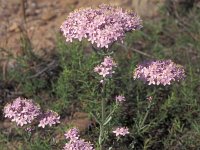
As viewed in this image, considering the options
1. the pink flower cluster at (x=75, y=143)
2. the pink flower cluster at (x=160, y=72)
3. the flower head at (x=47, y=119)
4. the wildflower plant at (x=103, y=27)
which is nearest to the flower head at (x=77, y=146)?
the pink flower cluster at (x=75, y=143)

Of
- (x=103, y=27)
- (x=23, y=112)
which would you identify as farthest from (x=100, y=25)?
(x=23, y=112)

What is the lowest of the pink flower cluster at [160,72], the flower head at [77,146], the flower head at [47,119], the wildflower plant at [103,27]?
the flower head at [77,146]

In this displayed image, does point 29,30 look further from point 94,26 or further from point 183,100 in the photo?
point 94,26

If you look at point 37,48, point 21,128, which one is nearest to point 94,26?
point 21,128

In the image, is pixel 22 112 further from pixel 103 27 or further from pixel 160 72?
pixel 160 72

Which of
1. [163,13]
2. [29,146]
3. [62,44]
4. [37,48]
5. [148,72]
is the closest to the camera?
[148,72]

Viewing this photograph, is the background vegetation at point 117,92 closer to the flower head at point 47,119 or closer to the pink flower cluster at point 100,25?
the flower head at point 47,119

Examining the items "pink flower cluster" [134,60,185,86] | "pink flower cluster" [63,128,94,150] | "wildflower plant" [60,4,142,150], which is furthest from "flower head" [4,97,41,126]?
"pink flower cluster" [134,60,185,86]
